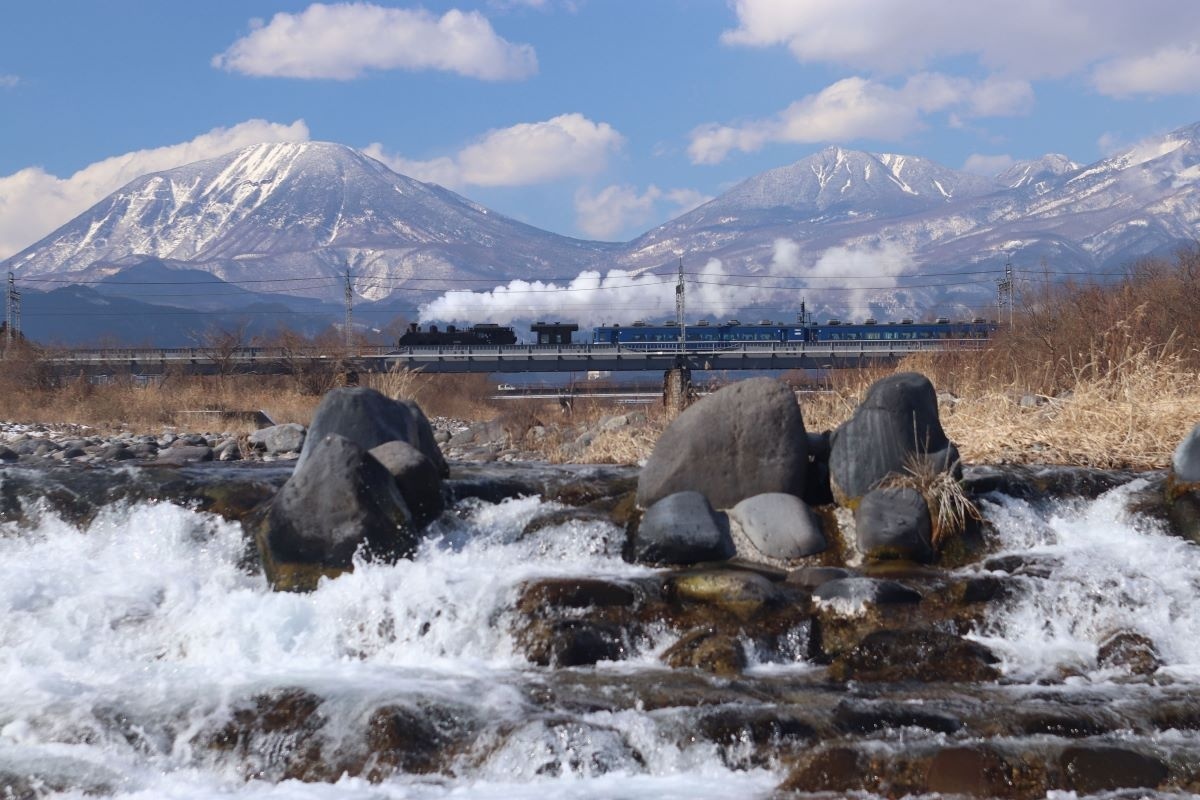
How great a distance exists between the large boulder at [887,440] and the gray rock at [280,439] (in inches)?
452

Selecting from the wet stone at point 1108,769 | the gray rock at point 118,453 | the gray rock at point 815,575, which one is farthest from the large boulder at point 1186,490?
the gray rock at point 118,453

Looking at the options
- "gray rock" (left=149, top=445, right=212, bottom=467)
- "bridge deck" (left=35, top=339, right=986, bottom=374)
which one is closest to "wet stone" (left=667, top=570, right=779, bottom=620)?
"gray rock" (left=149, top=445, right=212, bottom=467)

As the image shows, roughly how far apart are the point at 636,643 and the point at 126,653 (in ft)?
14.9

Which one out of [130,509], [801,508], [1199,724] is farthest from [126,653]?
[1199,724]

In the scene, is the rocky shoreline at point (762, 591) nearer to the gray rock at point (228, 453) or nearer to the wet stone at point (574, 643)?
the wet stone at point (574, 643)

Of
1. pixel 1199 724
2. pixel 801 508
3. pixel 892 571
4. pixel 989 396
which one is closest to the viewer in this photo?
pixel 1199 724

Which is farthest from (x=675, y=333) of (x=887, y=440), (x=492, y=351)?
(x=887, y=440)

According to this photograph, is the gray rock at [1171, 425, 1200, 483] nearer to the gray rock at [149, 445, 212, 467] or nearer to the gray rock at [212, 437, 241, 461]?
the gray rock at [149, 445, 212, 467]

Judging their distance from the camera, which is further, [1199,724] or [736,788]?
[1199,724]

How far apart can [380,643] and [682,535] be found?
3263 mm

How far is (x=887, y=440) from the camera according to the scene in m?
13.6

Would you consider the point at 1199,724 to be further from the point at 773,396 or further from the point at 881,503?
the point at 773,396

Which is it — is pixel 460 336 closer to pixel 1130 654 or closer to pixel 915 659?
pixel 915 659

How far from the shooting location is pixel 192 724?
353 inches
